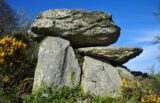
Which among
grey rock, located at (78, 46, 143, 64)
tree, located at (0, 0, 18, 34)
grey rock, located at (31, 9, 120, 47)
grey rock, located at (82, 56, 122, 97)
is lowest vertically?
grey rock, located at (82, 56, 122, 97)

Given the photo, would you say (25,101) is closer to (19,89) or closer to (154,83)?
(19,89)

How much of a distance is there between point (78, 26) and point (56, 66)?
1.71m

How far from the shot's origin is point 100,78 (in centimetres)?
1255

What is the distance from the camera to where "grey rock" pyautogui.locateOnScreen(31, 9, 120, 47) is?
13125 mm

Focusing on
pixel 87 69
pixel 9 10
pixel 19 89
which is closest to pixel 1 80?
pixel 19 89

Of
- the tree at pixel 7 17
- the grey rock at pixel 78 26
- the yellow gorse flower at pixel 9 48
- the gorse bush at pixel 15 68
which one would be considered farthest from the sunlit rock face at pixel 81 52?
the tree at pixel 7 17

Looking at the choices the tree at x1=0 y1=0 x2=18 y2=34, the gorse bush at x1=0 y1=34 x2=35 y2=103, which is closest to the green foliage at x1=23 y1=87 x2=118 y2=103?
the gorse bush at x1=0 y1=34 x2=35 y2=103

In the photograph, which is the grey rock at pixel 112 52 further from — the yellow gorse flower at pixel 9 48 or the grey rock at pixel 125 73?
the yellow gorse flower at pixel 9 48

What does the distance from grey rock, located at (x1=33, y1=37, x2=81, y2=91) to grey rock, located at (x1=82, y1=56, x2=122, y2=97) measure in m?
0.33

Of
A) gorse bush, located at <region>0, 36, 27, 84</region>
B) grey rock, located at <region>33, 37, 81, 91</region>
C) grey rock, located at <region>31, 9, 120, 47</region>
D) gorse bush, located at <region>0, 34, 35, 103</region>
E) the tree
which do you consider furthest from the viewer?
the tree

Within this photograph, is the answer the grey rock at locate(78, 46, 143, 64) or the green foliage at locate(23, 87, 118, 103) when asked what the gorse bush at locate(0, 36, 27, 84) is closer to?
the green foliage at locate(23, 87, 118, 103)

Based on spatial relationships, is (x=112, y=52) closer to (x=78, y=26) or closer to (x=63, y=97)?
(x=78, y=26)

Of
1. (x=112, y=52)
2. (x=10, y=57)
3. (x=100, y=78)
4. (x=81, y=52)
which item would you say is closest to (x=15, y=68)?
(x=10, y=57)

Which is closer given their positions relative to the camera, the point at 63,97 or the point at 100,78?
the point at 63,97
